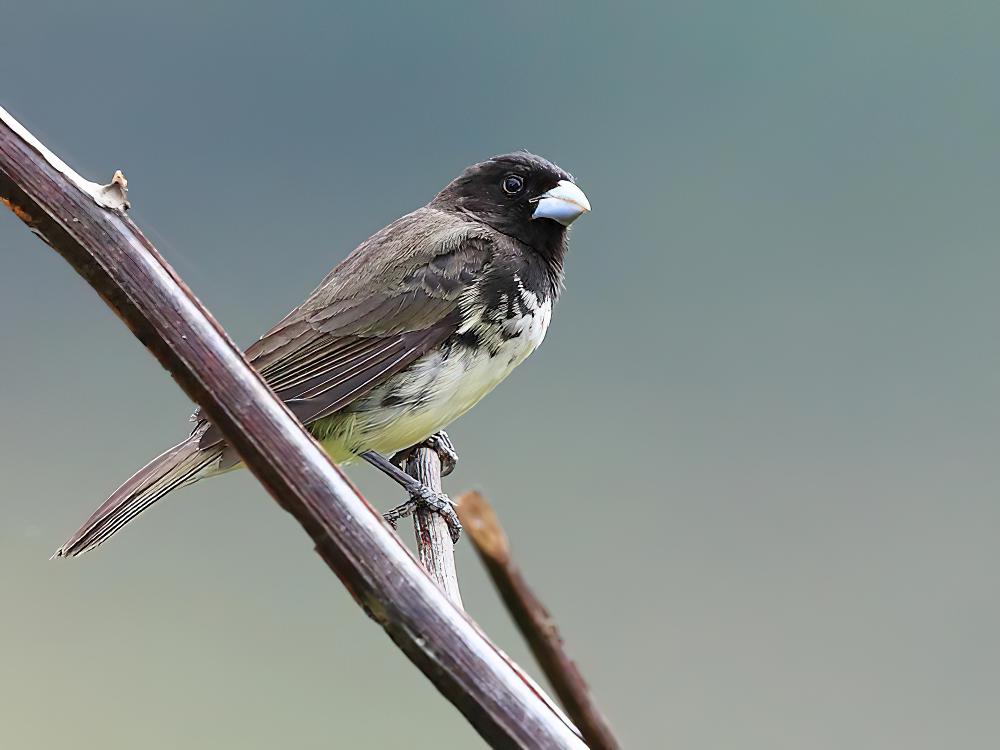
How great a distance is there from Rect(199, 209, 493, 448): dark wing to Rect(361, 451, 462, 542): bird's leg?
24cm

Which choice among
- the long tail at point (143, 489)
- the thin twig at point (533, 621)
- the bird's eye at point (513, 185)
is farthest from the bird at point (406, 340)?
the thin twig at point (533, 621)

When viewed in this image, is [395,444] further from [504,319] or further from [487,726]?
[487,726]

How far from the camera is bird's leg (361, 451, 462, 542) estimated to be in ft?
9.47

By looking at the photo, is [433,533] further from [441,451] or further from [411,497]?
[441,451]

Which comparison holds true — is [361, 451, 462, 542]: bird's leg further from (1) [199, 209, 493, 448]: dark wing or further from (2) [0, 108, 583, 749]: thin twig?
(2) [0, 108, 583, 749]: thin twig

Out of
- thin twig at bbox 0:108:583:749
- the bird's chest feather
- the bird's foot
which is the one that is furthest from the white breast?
thin twig at bbox 0:108:583:749

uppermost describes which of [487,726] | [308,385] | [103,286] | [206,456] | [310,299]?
[310,299]

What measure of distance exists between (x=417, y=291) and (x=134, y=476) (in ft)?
2.84

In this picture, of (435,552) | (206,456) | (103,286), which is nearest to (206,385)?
(103,286)

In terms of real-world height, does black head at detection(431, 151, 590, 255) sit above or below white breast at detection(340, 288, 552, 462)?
above

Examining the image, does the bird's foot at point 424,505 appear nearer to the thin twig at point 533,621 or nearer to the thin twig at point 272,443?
the thin twig at point 272,443

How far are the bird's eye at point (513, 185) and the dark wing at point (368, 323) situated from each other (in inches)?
11.8

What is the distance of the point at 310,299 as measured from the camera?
117 inches

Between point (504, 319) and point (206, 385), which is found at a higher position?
point (504, 319)
